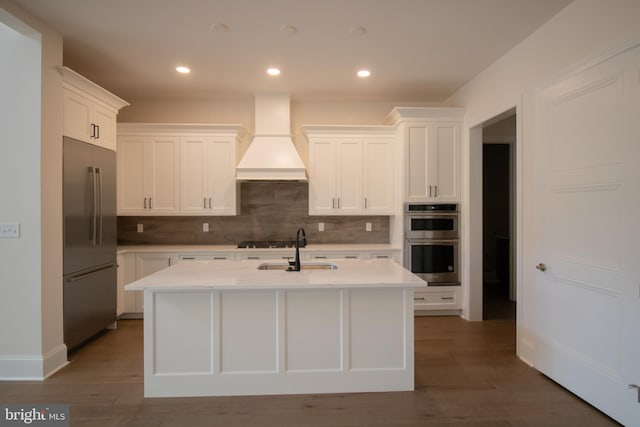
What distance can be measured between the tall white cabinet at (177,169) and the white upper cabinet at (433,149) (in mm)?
2234

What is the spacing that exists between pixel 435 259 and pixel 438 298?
1.63 ft

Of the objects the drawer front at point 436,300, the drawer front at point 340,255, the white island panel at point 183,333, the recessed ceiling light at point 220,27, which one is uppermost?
the recessed ceiling light at point 220,27

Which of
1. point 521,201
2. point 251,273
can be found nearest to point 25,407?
point 251,273

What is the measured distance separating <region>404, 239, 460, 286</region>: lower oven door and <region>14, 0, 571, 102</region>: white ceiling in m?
2.02

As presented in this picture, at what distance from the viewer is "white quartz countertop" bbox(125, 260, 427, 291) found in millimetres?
2252

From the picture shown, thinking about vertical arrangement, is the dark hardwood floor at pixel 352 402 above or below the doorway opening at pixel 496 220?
below

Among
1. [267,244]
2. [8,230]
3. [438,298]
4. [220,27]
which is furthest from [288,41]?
[438,298]

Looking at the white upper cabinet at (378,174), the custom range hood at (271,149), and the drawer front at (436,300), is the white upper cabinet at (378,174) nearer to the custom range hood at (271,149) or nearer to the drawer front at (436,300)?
the custom range hood at (271,149)

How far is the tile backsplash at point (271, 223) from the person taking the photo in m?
4.89

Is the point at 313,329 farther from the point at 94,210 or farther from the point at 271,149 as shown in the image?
the point at 271,149

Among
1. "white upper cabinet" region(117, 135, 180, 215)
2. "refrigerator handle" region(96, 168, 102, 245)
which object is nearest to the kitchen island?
"refrigerator handle" region(96, 168, 102, 245)

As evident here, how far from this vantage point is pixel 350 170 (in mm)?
4570

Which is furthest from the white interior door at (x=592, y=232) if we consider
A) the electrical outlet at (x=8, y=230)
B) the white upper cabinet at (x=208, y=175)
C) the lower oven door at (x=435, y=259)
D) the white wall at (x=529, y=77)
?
the electrical outlet at (x=8, y=230)

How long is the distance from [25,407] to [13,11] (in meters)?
2.85
